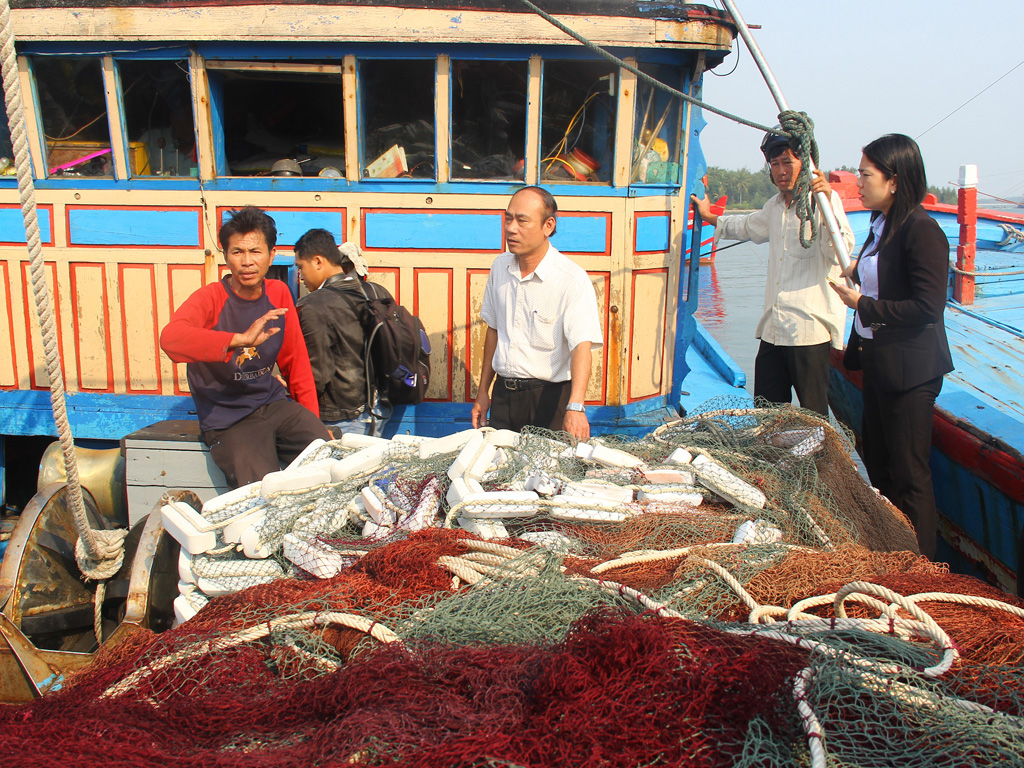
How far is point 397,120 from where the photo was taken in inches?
198

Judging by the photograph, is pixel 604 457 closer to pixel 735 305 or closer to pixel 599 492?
pixel 599 492

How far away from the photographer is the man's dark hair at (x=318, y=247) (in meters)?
4.40

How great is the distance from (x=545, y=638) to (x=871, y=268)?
9.21ft

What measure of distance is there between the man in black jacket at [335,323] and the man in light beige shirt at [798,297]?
240cm

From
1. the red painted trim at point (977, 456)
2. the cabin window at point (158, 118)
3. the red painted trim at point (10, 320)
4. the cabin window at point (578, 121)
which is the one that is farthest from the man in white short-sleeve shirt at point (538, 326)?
the red painted trim at point (10, 320)

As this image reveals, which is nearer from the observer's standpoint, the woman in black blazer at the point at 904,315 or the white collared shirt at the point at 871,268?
the woman in black blazer at the point at 904,315

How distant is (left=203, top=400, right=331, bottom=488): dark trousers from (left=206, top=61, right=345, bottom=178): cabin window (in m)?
1.84

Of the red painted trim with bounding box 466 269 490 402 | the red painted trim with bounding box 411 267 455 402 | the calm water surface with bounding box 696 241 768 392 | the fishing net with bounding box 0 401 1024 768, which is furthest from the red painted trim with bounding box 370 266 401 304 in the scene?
the calm water surface with bounding box 696 241 768 392

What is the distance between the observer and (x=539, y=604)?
218 cm

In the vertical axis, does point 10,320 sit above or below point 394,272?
below

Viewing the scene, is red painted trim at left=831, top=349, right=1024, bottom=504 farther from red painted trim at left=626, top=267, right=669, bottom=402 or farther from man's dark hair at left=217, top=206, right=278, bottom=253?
man's dark hair at left=217, top=206, right=278, bottom=253

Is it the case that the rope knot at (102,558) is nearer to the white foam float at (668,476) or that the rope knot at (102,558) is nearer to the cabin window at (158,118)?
the white foam float at (668,476)

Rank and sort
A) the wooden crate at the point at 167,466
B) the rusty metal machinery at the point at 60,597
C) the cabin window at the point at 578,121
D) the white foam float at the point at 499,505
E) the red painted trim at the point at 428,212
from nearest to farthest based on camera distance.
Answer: the white foam float at the point at 499,505, the rusty metal machinery at the point at 60,597, the wooden crate at the point at 167,466, the cabin window at the point at 578,121, the red painted trim at the point at 428,212

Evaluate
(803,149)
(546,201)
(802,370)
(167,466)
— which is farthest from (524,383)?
(167,466)
